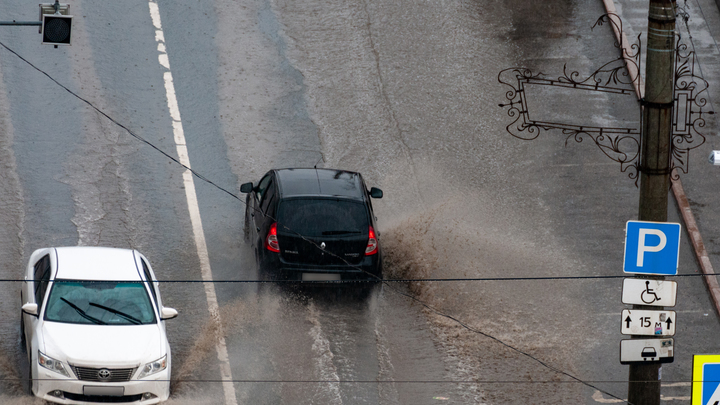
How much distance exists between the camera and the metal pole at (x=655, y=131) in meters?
11.6

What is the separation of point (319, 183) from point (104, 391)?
17.2 feet

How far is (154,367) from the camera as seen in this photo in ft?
45.6

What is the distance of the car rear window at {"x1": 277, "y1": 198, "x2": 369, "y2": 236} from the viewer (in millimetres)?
16562

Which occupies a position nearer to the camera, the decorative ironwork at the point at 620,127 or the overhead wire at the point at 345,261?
the decorative ironwork at the point at 620,127

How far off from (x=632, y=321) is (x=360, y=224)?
18.9 feet

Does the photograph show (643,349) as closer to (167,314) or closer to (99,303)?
(167,314)

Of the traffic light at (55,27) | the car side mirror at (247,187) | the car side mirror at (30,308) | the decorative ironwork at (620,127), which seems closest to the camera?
the decorative ironwork at (620,127)

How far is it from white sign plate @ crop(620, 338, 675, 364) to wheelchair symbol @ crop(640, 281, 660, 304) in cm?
43

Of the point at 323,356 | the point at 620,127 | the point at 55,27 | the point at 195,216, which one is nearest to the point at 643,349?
the point at 323,356

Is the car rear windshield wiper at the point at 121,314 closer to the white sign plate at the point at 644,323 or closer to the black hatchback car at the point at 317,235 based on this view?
the black hatchback car at the point at 317,235

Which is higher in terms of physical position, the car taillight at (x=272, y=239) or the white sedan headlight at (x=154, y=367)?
the car taillight at (x=272, y=239)

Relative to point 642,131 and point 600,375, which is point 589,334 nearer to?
point 600,375

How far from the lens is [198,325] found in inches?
645

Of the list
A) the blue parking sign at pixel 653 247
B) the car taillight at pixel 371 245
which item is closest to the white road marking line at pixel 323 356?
the car taillight at pixel 371 245
